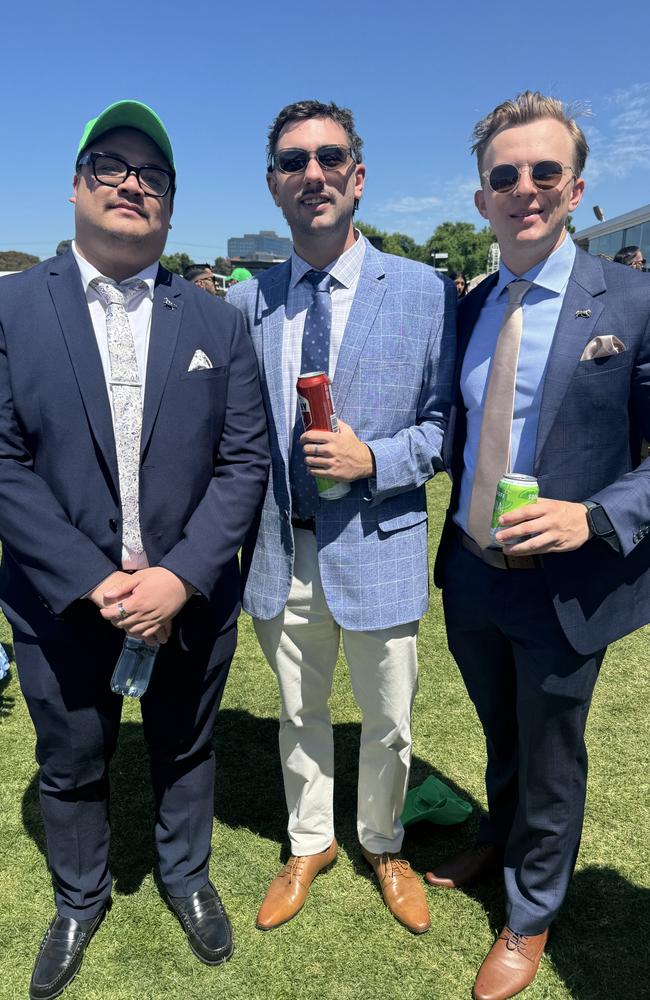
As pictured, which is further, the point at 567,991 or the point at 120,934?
the point at 120,934

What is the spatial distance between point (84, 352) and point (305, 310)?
733 millimetres

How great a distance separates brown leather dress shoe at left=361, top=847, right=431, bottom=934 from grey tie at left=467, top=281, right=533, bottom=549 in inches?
54.1

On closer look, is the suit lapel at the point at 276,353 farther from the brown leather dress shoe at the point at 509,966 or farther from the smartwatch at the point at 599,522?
the brown leather dress shoe at the point at 509,966

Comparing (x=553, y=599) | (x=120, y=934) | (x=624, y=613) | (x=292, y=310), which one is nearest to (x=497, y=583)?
(x=553, y=599)

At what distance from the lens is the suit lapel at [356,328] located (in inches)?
89.0

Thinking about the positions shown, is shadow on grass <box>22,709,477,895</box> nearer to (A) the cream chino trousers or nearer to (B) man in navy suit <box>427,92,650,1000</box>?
(A) the cream chino trousers

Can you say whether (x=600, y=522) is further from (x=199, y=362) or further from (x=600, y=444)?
(x=199, y=362)

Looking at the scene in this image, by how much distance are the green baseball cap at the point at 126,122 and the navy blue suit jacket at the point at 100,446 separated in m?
0.35

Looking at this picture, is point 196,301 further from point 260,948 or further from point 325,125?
point 260,948

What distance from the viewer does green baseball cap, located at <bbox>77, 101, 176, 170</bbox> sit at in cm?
198

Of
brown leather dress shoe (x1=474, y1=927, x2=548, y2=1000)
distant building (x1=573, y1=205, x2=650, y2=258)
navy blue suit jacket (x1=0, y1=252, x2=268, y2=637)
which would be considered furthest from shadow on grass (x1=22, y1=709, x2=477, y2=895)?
distant building (x1=573, y1=205, x2=650, y2=258)

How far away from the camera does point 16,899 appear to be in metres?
2.64

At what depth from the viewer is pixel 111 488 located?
2078 mm

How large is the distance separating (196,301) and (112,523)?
74 cm
